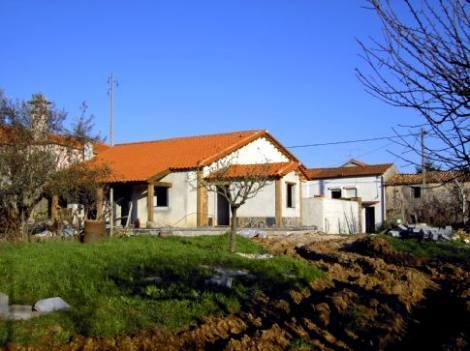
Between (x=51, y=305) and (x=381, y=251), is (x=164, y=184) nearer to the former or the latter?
(x=381, y=251)

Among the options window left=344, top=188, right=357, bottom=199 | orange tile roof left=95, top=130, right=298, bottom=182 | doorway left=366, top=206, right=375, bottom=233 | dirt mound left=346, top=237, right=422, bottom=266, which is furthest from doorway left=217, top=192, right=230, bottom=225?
window left=344, top=188, right=357, bottom=199

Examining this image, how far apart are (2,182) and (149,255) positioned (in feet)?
20.8

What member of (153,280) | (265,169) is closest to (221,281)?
(153,280)

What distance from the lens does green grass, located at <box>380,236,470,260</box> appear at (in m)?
14.8

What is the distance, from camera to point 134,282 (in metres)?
9.56

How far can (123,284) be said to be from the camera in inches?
374

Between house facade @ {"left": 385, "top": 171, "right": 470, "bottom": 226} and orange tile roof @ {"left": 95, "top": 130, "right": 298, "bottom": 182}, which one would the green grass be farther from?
house facade @ {"left": 385, "top": 171, "right": 470, "bottom": 226}

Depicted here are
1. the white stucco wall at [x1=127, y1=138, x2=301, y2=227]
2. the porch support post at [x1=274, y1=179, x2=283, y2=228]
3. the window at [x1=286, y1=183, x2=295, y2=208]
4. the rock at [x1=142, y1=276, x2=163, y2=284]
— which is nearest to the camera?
the rock at [x1=142, y1=276, x2=163, y2=284]

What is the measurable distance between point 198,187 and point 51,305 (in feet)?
59.0

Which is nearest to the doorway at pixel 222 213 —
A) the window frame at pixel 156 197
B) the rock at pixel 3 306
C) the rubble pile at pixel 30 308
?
the window frame at pixel 156 197

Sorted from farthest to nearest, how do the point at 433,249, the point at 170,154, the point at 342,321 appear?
the point at 170,154 < the point at 433,249 < the point at 342,321

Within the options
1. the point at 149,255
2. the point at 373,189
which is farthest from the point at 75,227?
the point at 373,189

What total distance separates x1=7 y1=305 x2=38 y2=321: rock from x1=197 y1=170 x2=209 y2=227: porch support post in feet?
58.6

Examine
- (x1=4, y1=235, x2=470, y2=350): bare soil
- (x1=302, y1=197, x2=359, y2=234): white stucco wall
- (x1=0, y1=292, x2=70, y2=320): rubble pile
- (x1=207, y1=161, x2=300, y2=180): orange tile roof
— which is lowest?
(x1=4, y1=235, x2=470, y2=350): bare soil
